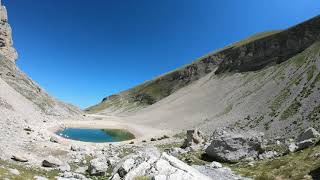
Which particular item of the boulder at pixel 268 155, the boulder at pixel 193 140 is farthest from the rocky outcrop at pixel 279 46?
the boulder at pixel 268 155

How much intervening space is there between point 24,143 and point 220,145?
2904 cm

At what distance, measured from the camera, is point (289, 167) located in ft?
98.0

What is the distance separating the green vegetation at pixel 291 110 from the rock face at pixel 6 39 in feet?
435

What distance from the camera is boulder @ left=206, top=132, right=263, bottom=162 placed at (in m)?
41.3

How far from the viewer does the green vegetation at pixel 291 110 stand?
223ft

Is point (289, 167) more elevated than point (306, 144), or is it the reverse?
point (306, 144)

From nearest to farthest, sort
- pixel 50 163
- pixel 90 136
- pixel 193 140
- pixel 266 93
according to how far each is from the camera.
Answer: pixel 50 163 → pixel 193 140 → pixel 90 136 → pixel 266 93

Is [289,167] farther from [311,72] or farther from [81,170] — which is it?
[311,72]

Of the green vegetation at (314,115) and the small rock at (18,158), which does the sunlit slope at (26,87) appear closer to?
the small rock at (18,158)

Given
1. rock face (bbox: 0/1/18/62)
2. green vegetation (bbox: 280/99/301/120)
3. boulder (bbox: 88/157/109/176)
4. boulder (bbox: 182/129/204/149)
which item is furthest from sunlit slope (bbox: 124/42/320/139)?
rock face (bbox: 0/1/18/62)

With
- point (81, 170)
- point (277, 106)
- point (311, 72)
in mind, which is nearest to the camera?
point (81, 170)

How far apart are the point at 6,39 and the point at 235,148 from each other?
149 m

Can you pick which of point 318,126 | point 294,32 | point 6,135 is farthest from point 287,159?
point 294,32

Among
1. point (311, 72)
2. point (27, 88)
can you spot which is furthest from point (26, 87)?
point (311, 72)
